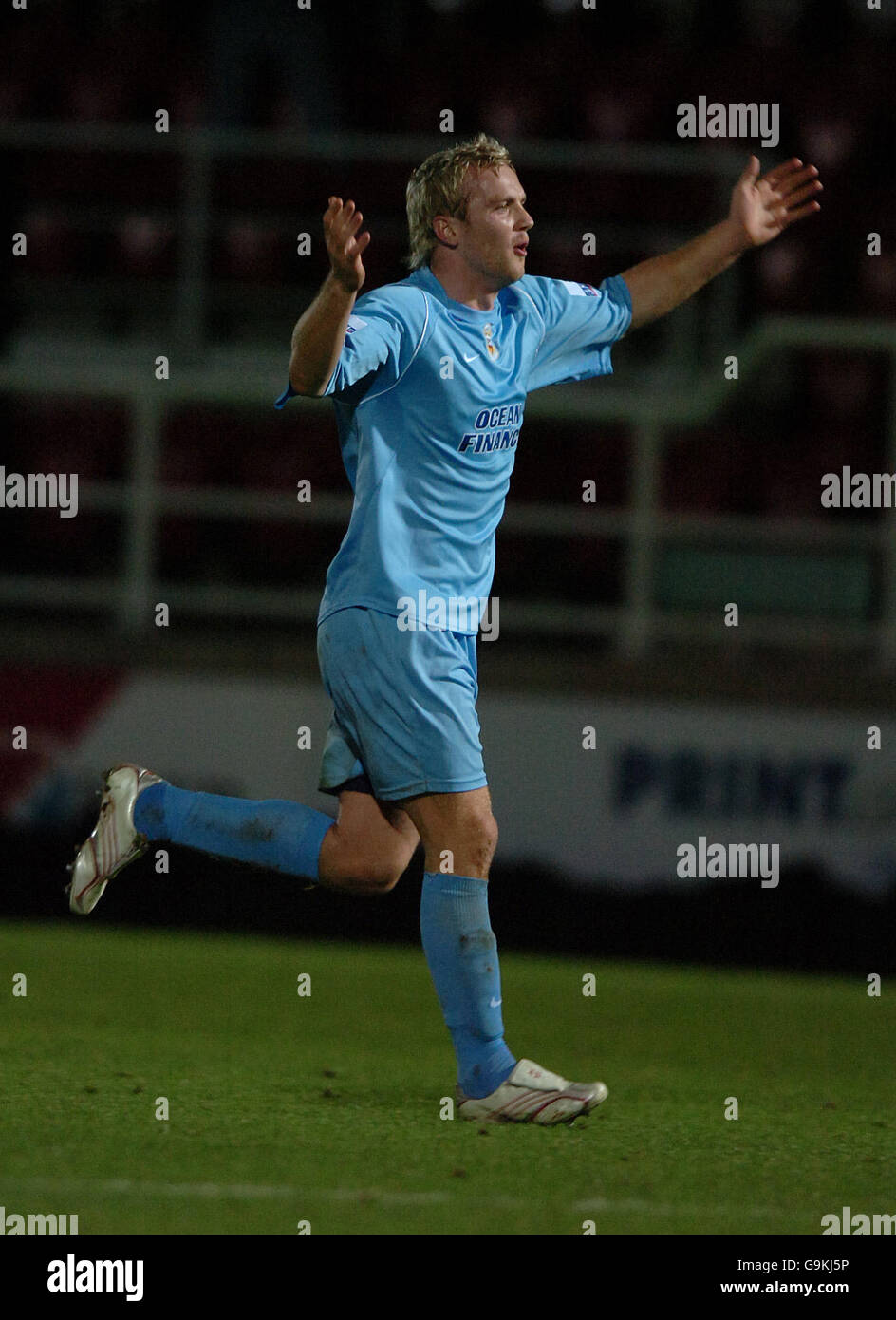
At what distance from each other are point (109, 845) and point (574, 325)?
1.94m

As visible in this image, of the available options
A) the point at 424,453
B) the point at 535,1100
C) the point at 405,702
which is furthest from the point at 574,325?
the point at 535,1100

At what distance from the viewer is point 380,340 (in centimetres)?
531

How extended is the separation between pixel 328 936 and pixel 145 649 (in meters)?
1.74

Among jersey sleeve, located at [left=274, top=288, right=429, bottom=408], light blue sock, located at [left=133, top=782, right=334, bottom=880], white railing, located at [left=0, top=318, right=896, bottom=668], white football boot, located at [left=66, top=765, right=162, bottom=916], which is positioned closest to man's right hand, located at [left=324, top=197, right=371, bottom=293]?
jersey sleeve, located at [left=274, top=288, right=429, bottom=408]

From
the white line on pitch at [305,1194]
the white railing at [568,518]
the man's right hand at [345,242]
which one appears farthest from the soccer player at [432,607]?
the white railing at [568,518]

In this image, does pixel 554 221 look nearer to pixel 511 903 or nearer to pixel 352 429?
pixel 511 903

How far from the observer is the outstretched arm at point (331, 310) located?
4836 millimetres

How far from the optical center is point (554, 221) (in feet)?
47.0

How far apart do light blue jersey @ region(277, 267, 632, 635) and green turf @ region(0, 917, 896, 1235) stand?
1337mm

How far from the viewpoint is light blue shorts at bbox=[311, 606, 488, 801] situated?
5434 millimetres

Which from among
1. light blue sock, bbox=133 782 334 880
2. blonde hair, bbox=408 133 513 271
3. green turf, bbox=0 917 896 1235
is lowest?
green turf, bbox=0 917 896 1235

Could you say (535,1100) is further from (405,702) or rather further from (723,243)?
(723,243)

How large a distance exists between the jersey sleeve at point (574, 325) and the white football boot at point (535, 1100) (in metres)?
1.86

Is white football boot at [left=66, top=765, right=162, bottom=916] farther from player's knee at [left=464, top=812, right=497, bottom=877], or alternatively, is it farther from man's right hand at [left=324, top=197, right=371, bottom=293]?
man's right hand at [left=324, top=197, right=371, bottom=293]
